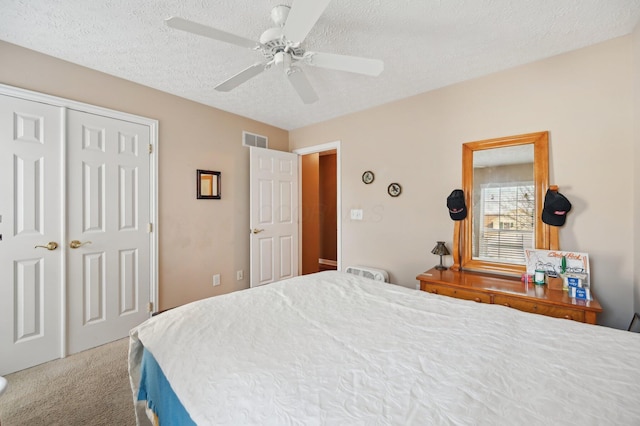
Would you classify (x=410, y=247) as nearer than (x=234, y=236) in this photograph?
Yes

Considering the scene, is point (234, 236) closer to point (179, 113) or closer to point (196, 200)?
point (196, 200)

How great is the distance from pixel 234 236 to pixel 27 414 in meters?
2.15

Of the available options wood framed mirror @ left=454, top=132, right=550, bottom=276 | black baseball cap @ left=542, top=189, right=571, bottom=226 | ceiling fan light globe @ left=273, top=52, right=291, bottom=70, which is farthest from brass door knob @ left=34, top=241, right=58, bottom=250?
black baseball cap @ left=542, top=189, right=571, bottom=226

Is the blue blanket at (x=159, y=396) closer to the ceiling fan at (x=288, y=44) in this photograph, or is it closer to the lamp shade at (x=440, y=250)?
the ceiling fan at (x=288, y=44)

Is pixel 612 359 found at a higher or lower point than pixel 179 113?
lower

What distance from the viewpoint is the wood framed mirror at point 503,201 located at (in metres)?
2.22

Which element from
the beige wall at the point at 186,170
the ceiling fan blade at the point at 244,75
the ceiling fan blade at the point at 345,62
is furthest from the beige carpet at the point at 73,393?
the ceiling fan blade at the point at 345,62

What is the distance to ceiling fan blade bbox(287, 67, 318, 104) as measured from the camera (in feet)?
5.67

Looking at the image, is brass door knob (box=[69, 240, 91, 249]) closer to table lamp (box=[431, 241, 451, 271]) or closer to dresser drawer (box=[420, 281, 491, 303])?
dresser drawer (box=[420, 281, 491, 303])

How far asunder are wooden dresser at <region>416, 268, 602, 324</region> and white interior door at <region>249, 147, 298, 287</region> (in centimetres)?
203

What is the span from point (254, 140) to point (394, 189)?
1949 mm

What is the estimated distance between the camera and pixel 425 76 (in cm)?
248

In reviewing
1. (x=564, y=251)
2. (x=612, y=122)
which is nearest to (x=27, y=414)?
(x=564, y=251)

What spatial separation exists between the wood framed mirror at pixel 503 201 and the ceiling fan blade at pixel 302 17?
1.90 m
